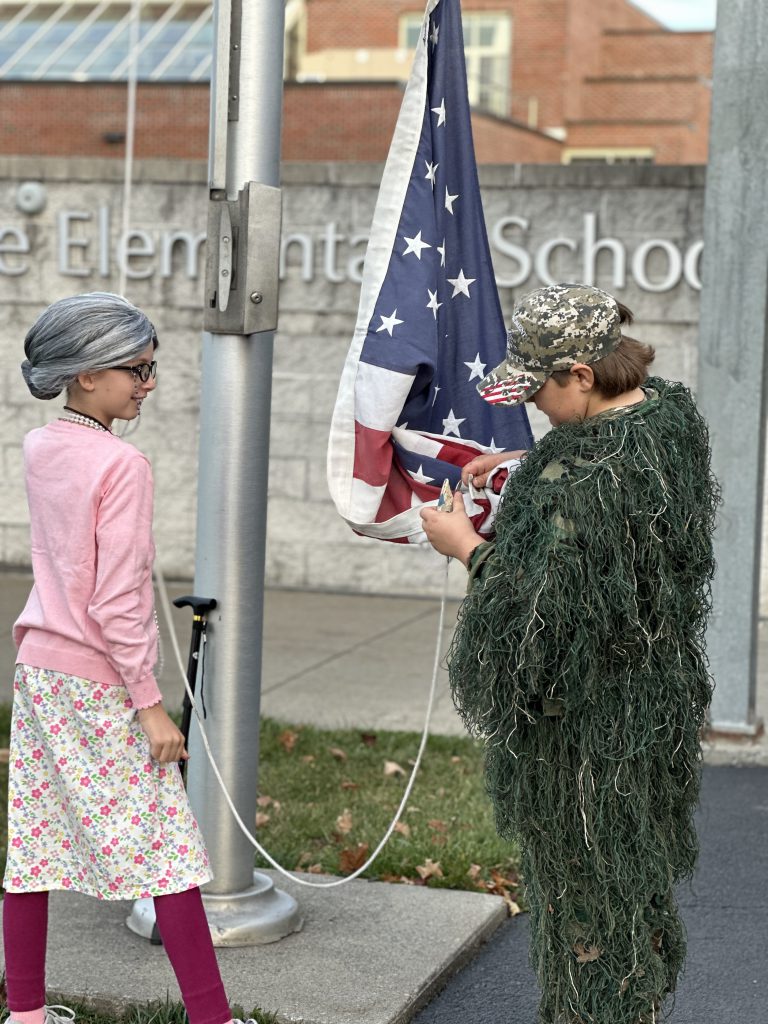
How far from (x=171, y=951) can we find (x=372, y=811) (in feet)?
7.18

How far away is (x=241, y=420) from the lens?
4.05m

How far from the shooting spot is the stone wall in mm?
9367

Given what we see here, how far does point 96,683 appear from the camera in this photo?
3.19 meters

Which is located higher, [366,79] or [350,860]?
[366,79]

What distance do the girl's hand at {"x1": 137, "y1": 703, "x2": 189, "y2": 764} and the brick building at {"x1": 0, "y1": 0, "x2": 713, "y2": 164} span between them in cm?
1431

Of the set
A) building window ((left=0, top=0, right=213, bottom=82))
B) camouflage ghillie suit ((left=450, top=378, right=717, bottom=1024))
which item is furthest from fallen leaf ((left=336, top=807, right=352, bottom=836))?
building window ((left=0, top=0, right=213, bottom=82))

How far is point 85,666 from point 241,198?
141 cm

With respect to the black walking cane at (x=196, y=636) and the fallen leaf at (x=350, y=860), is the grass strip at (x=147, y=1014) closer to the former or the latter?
the black walking cane at (x=196, y=636)

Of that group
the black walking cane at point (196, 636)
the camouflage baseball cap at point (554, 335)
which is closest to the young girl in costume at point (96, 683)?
the black walking cane at point (196, 636)

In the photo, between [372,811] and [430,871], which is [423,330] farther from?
[372,811]

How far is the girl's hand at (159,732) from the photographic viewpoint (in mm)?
3154

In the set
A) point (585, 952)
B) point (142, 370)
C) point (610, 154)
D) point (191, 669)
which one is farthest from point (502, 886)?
point (610, 154)

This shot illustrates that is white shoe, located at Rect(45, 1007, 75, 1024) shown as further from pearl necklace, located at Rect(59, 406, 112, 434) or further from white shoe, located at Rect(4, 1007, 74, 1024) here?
pearl necklace, located at Rect(59, 406, 112, 434)

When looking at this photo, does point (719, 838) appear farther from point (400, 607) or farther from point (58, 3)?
point (58, 3)
